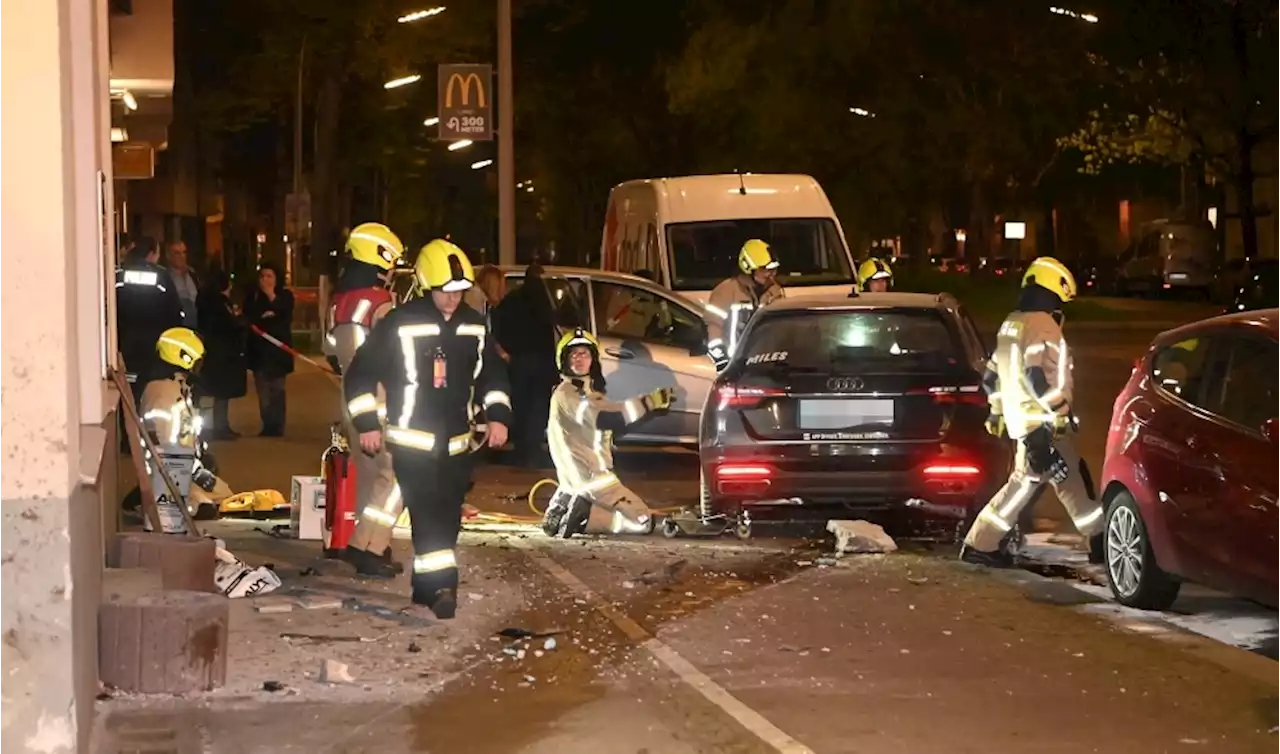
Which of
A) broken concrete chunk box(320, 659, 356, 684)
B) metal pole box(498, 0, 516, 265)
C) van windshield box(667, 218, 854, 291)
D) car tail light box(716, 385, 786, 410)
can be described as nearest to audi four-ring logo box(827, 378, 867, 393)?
car tail light box(716, 385, 786, 410)

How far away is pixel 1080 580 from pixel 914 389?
145 centimetres

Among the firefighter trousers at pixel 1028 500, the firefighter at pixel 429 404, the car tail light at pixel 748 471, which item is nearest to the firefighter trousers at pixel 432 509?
the firefighter at pixel 429 404

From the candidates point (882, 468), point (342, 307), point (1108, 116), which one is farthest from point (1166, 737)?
point (1108, 116)

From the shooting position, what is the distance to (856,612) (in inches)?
370

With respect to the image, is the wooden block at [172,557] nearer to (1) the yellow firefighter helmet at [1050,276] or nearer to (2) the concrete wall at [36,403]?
(2) the concrete wall at [36,403]

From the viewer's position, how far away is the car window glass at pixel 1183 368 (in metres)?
9.32

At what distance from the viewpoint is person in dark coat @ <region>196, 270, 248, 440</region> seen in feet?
57.7

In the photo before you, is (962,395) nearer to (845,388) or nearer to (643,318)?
(845,388)

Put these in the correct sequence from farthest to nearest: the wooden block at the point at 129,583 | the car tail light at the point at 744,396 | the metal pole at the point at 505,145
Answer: the metal pole at the point at 505,145, the car tail light at the point at 744,396, the wooden block at the point at 129,583

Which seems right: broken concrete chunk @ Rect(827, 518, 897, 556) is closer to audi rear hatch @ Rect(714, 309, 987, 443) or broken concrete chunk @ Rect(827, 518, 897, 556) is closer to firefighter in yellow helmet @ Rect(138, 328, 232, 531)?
audi rear hatch @ Rect(714, 309, 987, 443)

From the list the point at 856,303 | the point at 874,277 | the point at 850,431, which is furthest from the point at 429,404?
the point at 874,277

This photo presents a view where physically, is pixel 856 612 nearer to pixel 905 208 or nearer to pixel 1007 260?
pixel 905 208

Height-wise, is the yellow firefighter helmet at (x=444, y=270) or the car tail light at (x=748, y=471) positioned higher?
the yellow firefighter helmet at (x=444, y=270)

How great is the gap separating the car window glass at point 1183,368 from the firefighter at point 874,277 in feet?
25.5
